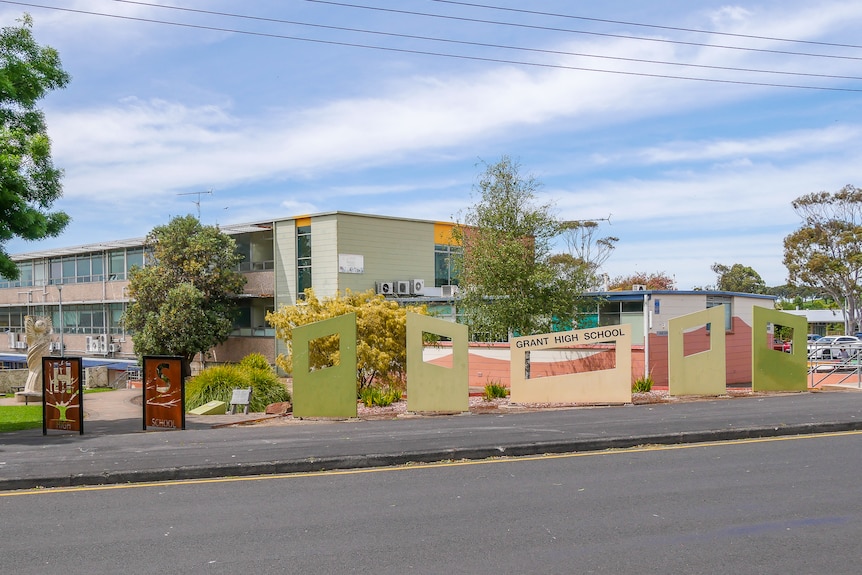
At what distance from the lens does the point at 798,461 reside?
1068cm

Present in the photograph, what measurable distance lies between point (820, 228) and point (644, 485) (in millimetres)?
51677

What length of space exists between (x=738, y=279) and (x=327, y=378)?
76297 mm

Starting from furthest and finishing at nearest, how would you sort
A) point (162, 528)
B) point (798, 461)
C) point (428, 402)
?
point (428, 402) < point (798, 461) < point (162, 528)

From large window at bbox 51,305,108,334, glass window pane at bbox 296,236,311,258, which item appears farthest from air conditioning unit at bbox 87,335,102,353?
glass window pane at bbox 296,236,311,258


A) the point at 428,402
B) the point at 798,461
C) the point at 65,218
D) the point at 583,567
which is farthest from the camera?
the point at 428,402

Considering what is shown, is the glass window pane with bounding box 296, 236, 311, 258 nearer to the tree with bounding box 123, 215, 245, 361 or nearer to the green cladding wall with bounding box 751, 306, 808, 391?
the tree with bounding box 123, 215, 245, 361

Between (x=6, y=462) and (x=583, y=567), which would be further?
(x=6, y=462)

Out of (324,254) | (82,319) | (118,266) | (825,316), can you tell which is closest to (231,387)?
(324,254)

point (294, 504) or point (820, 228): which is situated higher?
point (820, 228)

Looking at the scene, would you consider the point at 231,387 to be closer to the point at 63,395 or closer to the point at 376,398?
the point at 376,398

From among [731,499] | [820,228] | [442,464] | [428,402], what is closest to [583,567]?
[731,499]

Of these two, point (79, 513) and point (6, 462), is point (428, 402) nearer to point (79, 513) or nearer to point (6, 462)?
point (6, 462)

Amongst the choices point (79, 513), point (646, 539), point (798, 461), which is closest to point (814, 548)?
point (646, 539)

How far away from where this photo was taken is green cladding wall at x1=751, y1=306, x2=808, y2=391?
67.7ft
